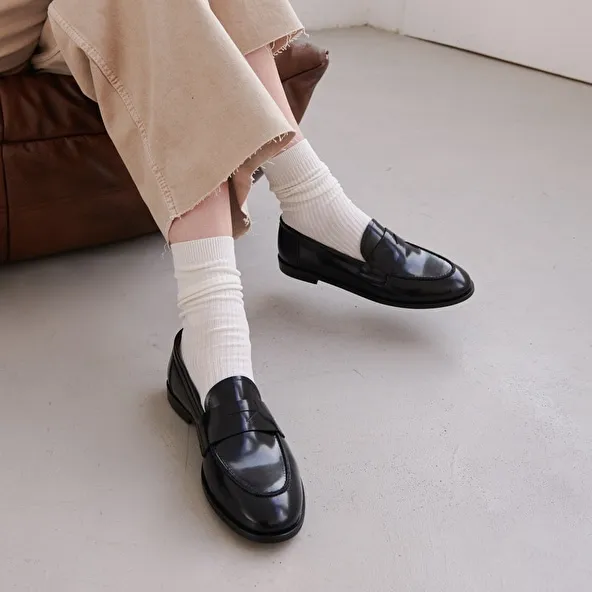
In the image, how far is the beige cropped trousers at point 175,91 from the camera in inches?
27.5

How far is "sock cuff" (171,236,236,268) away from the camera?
2.46 ft

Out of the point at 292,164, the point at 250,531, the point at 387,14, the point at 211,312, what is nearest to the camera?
the point at 250,531

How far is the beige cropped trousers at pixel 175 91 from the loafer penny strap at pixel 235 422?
7.8 inches

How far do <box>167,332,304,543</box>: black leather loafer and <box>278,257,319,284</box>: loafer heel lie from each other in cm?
29

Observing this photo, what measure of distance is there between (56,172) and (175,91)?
0.35 metres

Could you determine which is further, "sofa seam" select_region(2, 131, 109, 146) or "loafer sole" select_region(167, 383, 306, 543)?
"sofa seam" select_region(2, 131, 109, 146)

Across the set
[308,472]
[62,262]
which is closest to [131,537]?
[308,472]

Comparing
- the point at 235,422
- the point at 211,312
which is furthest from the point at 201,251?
the point at 235,422

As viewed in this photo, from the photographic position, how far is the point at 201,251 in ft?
2.46

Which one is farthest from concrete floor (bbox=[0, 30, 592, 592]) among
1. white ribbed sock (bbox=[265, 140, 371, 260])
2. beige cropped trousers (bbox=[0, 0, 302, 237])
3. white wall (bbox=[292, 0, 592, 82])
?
white wall (bbox=[292, 0, 592, 82])

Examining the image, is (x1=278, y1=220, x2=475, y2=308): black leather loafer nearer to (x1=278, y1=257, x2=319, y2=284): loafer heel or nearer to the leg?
(x1=278, y1=257, x2=319, y2=284): loafer heel

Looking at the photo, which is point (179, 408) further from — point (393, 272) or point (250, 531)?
point (393, 272)

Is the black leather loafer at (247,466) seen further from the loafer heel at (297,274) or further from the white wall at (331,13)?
the white wall at (331,13)

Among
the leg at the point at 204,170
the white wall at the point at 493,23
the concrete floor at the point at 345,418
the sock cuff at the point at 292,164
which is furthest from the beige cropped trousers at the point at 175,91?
the white wall at the point at 493,23
